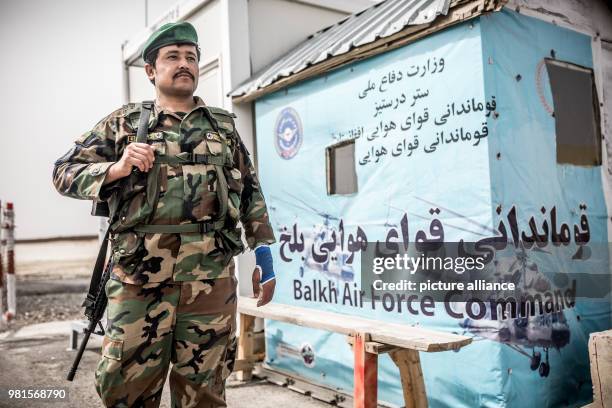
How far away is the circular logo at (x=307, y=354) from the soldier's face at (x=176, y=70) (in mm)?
2758

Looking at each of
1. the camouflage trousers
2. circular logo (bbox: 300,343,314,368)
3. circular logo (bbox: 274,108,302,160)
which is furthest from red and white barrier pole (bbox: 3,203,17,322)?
the camouflage trousers

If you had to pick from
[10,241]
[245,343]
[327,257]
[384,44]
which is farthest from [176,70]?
[10,241]

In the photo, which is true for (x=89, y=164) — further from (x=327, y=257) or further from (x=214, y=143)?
(x=327, y=257)

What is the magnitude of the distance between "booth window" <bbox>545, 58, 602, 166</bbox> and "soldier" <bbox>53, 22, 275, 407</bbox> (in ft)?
8.09

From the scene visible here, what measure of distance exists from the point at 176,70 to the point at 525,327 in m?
2.53

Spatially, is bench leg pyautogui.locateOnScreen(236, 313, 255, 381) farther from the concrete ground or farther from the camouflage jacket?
the camouflage jacket

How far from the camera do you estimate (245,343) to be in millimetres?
4590

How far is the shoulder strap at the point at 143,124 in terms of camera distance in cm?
213

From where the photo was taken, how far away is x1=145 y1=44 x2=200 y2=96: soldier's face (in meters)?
2.23

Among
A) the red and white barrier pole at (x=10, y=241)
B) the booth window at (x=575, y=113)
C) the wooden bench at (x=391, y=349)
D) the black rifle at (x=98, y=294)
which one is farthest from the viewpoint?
the red and white barrier pole at (x=10, y=241)

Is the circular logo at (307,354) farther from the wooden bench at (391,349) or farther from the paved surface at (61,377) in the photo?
the wooden bench at (391,349)

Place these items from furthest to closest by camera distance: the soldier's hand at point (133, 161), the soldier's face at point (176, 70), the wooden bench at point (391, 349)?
the wooden bench at point (391, 349)
the soldier's face at point (176, 70)
the soldier's hand at point (133, 161)

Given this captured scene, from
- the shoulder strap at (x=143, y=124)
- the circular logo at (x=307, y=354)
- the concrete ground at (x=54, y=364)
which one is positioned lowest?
Result: the concrete ground at (x=54, y=364)

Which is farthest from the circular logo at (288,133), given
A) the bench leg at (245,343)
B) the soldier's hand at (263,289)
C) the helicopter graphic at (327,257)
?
the soldier's hand at (263,289)
